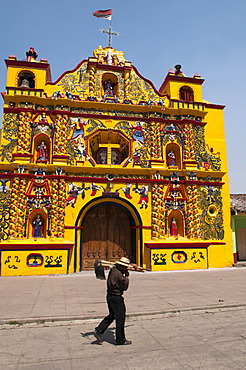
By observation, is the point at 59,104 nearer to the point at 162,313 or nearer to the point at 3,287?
the point at 3,287

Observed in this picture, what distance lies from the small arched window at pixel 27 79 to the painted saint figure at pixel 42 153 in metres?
3.56

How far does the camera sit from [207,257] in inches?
609


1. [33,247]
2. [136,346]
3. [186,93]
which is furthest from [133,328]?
[186,93]

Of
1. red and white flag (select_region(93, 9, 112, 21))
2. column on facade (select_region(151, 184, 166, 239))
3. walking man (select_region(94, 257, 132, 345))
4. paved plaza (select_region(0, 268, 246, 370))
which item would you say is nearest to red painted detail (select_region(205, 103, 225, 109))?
column on facade (select_region(151, 184, 166, 239))

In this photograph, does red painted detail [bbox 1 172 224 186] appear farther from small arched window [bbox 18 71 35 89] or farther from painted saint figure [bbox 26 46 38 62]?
painted saint figure [bbox 26 46 38 62]

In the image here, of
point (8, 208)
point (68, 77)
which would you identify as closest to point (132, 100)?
point (68, 77)

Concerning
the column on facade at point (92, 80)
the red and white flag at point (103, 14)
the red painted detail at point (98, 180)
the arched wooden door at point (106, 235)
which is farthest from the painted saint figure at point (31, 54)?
the arched wooden door at point (106, 235)

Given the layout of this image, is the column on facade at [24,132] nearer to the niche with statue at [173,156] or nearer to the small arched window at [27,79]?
the small arched window at [27,79]

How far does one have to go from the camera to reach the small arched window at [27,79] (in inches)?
619

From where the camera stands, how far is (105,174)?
15.2 m

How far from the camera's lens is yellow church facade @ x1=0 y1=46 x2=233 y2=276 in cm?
1429

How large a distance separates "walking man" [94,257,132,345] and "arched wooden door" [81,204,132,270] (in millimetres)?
10027

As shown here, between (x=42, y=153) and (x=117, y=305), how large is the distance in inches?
455

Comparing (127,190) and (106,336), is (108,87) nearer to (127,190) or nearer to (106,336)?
(127,190)
